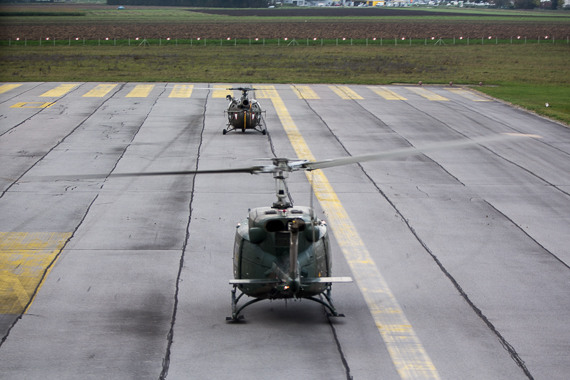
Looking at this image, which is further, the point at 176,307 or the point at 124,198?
the point at 124,198

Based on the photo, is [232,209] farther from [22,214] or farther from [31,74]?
[31,74]

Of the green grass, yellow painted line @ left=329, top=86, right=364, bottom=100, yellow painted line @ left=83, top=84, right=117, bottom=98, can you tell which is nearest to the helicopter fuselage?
the green grass

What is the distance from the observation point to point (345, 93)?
49344 mm

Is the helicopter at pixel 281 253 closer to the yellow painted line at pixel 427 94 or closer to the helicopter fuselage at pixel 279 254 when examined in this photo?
the helicopter fuselage at pixel 279 254

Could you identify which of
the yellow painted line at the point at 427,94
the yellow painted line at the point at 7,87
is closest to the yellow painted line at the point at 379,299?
the yellow painted line at the point at 427,94

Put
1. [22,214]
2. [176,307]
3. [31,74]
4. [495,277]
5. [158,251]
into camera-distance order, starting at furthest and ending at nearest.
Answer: [31,74] < [22,214] < [158,251] < [495,277] < [176,307]

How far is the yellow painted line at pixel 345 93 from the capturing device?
156ft

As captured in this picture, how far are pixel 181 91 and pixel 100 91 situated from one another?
4891 mm

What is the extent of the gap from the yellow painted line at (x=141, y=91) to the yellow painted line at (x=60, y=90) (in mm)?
3990

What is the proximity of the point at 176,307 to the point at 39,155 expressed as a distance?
55.1 feet

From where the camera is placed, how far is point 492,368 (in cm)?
1291

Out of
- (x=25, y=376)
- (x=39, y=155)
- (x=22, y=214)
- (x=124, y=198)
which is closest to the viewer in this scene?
(x=25, y=376)

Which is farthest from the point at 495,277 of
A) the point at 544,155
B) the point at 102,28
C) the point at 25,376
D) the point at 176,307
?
the point at 102,28

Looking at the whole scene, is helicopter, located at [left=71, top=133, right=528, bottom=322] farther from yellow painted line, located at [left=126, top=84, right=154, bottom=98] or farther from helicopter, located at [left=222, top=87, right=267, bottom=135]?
yellow painted line, located at [left=126, top=84, right=154, bottom=98]
